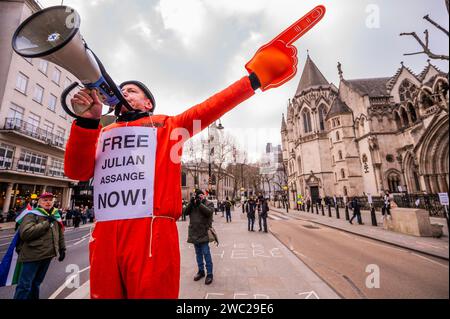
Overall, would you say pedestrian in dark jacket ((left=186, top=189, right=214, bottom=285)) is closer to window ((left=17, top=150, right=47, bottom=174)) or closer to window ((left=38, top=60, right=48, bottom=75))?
window ((left=17, top=150, right=47, bottom=174))

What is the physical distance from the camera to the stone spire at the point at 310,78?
41.9 m

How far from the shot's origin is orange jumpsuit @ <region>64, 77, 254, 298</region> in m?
1.15

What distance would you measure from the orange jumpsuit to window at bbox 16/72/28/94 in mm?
24342

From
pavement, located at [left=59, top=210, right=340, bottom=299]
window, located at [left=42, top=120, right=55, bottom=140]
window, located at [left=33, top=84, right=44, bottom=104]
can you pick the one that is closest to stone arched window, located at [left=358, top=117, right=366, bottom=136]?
pavement, located at [left=59, top=210, right=340, bottom=299]

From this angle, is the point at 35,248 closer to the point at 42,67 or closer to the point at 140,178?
the point at 140,178

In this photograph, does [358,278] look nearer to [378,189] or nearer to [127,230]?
[127,230]

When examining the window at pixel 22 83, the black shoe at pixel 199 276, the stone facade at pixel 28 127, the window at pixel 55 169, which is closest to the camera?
the black shoe at pixel 199 276

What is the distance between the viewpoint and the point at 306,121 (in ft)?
135

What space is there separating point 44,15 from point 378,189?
32.6 metres

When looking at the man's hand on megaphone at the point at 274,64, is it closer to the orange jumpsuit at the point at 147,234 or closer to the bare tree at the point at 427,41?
the orange jumpsuit at the point at 147,234

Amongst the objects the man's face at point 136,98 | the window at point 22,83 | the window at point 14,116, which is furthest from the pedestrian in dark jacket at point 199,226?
the window at point 22,83

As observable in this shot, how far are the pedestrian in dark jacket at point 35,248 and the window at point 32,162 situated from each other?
71.4ft

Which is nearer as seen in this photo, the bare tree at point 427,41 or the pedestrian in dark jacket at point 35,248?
the bare tree at point 427,41

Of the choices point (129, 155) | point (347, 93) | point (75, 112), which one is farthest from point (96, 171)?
point (347, 93)
